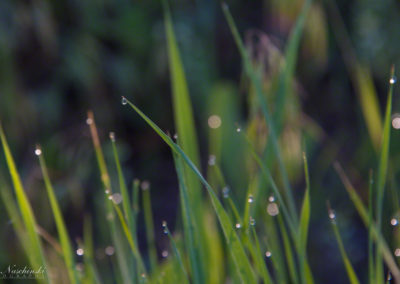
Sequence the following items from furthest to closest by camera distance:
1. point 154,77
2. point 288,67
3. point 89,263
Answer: point 154,77 < point 288,67 < point 89,263

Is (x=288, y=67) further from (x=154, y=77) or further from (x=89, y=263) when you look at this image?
(x=154, y=77)

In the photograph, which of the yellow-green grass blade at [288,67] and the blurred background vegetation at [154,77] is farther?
the blurred background vegetation at [154,77]

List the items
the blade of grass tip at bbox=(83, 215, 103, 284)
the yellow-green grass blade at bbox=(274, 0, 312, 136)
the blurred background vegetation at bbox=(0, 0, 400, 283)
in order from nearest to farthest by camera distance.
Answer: the blade of grass tip at bbox=(83, 215, 103, 284) → the yellow-green grass blade at bbox=(274, 0, 312, 136) → the blurred background vegetation at bbox=(0, 0, 400, 283)

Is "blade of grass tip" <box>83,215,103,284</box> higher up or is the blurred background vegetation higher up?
the blurred background vegetation

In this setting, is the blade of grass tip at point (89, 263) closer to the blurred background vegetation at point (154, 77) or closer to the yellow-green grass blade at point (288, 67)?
the yellow-green grass blade at point (288, 67)

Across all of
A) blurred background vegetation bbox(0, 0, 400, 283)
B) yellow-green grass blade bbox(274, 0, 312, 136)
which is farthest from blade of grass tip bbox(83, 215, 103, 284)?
blurred background vegetation bbox(0, 0, 400, 283)

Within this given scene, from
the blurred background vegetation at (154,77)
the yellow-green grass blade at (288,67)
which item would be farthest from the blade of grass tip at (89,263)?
the blurred background vegetation at (154,77)

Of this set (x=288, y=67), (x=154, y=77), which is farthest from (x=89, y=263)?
(x=154, y=77)

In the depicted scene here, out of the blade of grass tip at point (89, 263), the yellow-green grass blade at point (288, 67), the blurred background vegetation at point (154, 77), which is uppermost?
the blurred background vegetation at point (154, 77)

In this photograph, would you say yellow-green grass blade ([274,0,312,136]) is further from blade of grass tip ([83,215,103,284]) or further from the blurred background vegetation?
the blurred background vegetation
